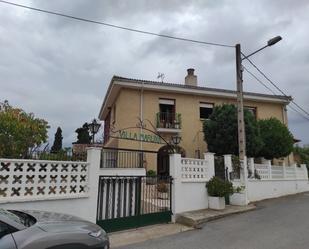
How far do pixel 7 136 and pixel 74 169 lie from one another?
3.65 meters

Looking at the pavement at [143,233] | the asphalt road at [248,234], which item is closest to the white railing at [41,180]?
the pavement at [143,233]

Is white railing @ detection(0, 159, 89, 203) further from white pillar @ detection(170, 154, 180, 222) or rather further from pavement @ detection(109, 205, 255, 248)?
white pillar @ detection(170, 154, 180, 222)

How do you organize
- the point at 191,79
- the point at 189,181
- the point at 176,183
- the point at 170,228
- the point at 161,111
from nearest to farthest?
1. the point at 170,228
2. the point at 176,183
3. the point at 189,181
4. the point at 161,111
5. the point at 191,79

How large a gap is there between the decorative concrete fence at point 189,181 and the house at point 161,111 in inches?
245

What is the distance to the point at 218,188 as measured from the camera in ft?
36.3

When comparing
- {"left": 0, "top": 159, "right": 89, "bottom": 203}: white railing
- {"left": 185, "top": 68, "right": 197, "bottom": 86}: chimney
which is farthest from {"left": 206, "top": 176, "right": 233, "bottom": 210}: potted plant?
{"left": 185, "top": 68, "right": 197, "bottom": 86}: chimney

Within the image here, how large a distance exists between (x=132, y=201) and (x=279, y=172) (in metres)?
11.2

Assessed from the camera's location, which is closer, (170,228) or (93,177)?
(93,177)

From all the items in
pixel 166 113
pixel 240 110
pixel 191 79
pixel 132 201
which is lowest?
pixel 132 201

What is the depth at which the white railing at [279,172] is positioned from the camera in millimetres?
15371

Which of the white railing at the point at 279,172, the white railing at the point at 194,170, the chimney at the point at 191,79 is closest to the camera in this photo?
the white railing at the point at 194,170

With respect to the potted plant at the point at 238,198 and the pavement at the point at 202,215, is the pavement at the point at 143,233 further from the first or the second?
the potted plant at the point at 238,198

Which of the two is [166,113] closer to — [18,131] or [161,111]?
[161,111]


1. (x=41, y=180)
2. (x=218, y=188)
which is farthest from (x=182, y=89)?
(x=41, y=180)
